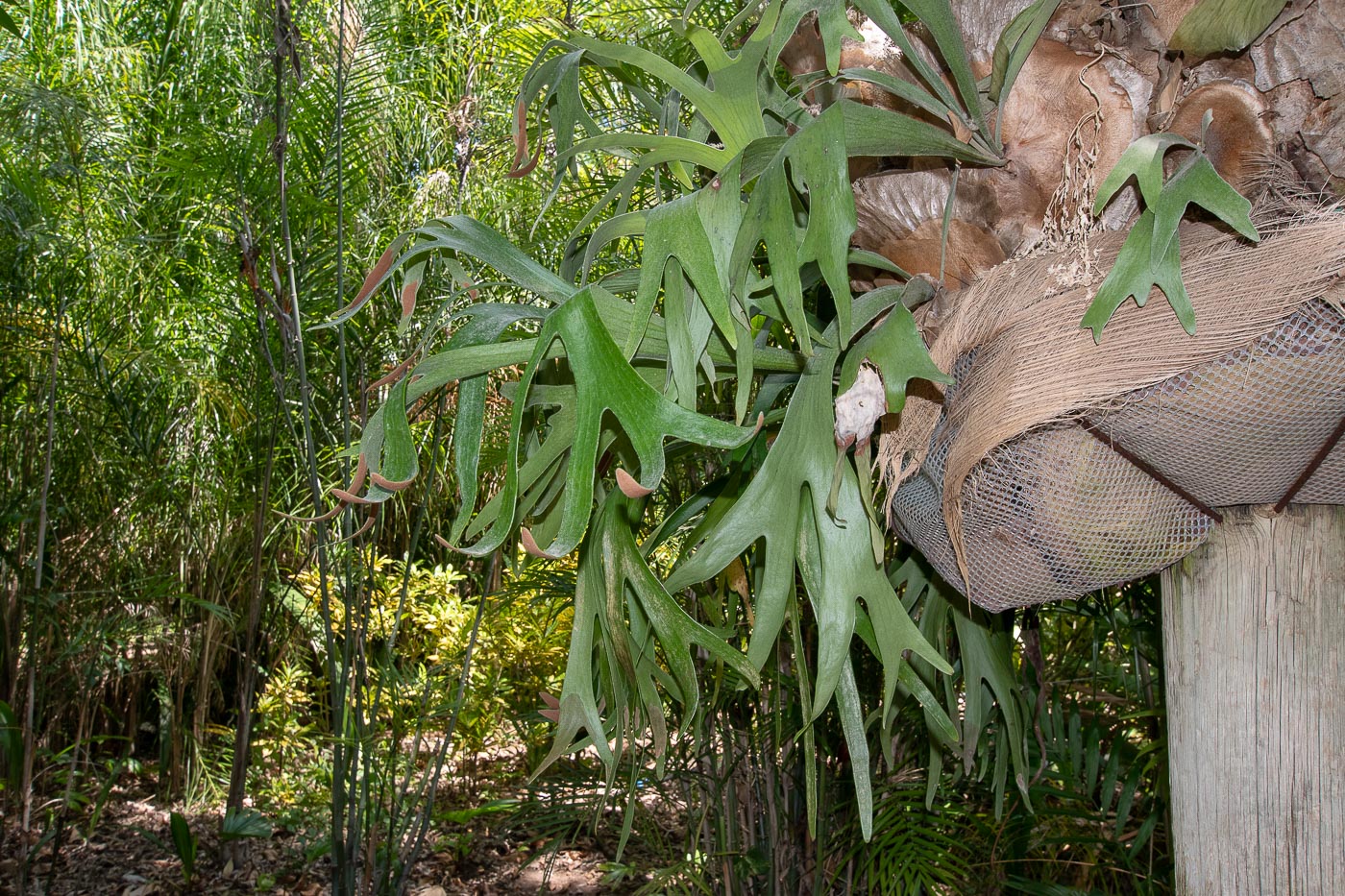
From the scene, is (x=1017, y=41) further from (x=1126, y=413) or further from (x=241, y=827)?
(x=241, y=827)

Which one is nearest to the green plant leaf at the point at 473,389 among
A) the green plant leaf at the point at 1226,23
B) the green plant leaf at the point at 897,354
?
the green plant leaf at the point at 897,354

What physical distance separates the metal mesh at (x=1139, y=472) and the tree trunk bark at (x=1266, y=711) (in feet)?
0.12

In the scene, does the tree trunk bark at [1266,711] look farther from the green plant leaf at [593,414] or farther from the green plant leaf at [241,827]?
the green plant leaf at [241,827]

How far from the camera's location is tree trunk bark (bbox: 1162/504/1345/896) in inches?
29.5

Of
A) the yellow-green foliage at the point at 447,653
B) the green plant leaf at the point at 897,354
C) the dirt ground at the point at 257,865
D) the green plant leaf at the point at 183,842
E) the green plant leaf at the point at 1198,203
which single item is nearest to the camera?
the green plant leaf at the point at 1198,203

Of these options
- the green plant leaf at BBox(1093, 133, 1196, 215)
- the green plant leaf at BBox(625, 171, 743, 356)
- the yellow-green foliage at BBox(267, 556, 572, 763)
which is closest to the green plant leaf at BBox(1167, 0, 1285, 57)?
the green plant leaf at BBox(1093, 133, 1196, 215)

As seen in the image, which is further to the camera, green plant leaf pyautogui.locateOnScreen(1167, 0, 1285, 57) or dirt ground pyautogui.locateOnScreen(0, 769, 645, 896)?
dirt ground pyautogui.locateOnScreen(0, 769, 645, 896)

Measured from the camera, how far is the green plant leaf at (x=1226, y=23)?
65 centimetres

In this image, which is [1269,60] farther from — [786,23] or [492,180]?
[492,180]

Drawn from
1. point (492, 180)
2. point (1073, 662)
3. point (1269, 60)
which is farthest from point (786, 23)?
point (492, 180)

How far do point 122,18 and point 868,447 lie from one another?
12.2 ft

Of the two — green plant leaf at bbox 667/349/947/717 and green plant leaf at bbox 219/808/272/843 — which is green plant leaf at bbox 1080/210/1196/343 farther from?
green plant leaf at bbox 219/808/272/843

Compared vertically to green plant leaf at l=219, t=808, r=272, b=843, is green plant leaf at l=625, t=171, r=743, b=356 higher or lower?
higher

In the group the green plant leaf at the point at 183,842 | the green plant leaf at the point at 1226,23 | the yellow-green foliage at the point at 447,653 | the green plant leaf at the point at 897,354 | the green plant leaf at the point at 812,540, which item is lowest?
the green plant leaf at the point at 183,842
